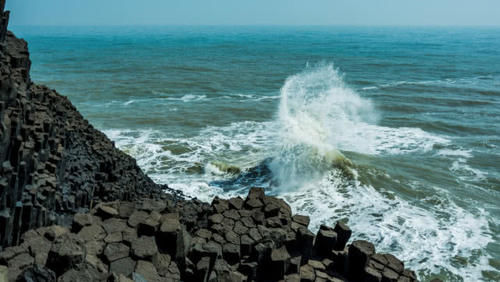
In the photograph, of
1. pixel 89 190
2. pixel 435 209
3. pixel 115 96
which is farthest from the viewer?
pixel 115 96

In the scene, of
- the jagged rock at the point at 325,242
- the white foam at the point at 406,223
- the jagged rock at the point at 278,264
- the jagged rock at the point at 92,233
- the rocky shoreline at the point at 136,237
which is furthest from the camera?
the white foam at the point at 406,223

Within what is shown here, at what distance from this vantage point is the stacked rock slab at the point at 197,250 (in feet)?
16.8

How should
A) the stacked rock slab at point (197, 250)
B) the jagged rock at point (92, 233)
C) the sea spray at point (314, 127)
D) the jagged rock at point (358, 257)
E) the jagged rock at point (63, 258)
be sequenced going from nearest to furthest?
1. the jagged rock at point (63, 258)
2. the stacked rock slab at point (197, 250)
3. the jagged rock at point (92, 233)
4. the jagged rock at point (358, 257)
5. the sea spray at point (314, 127)

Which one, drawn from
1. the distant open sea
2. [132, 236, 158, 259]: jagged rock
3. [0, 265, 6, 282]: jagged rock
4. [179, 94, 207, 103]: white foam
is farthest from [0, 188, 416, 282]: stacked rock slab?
[179, 94, 207, 103]: white foam

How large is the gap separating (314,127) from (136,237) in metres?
20.2

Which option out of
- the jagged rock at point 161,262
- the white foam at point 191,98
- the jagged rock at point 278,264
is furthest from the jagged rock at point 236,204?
the white foam at point 191,98

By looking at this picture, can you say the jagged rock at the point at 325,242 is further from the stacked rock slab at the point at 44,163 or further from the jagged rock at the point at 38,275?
the stacked rock slab at the point at 44,163

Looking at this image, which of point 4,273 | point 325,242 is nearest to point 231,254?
point 325,242

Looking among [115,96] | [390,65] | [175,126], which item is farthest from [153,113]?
[390,65]

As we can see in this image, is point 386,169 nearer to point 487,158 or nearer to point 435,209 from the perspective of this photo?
point 435,209

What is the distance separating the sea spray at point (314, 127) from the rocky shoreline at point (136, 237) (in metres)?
10.2

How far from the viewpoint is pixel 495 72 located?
60.6 m

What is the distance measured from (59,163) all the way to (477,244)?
14.4 metres

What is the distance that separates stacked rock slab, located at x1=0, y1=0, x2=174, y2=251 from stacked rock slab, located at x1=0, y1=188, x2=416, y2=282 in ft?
4.26
